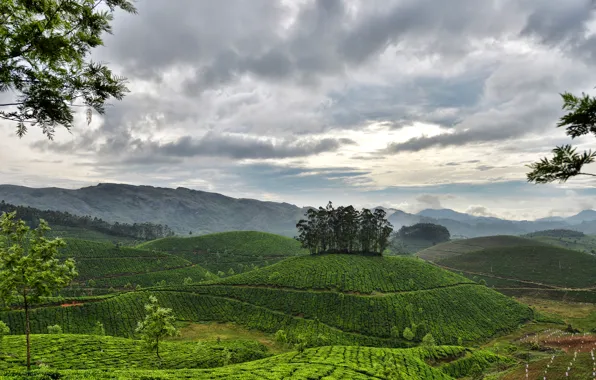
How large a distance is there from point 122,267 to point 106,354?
345 feet

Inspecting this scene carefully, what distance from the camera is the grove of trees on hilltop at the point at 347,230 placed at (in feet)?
453

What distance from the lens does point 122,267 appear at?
13312 centimetres

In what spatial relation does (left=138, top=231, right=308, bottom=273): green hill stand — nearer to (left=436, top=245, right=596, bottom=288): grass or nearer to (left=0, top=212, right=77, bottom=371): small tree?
(left=436, top=245, right=596, bottom=288): grass

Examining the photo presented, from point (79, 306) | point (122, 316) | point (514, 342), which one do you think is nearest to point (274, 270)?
point (122, 316)

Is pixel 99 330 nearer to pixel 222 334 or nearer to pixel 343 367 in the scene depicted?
pixel 222 334

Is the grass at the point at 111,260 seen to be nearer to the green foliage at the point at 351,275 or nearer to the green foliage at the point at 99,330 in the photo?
the green foliage at the point at 351,275

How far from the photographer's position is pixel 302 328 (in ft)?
252

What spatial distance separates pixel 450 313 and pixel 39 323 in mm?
107298

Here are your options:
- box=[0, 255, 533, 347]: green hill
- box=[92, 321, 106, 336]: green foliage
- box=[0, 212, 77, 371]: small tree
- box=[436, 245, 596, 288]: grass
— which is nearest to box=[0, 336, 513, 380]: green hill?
box=[0, 212, 77, 371]: small tree

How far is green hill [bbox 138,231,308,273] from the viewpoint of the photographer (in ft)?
534

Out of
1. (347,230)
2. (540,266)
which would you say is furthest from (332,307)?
(540,266)

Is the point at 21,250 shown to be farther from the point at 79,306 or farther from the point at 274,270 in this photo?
the point at 274,270

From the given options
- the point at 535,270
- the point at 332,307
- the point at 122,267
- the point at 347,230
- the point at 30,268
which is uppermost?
the point at 30,268

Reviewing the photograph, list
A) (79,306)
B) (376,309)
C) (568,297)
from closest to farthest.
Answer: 1. (79,306)
2. (376,309)
3. (568,297)
